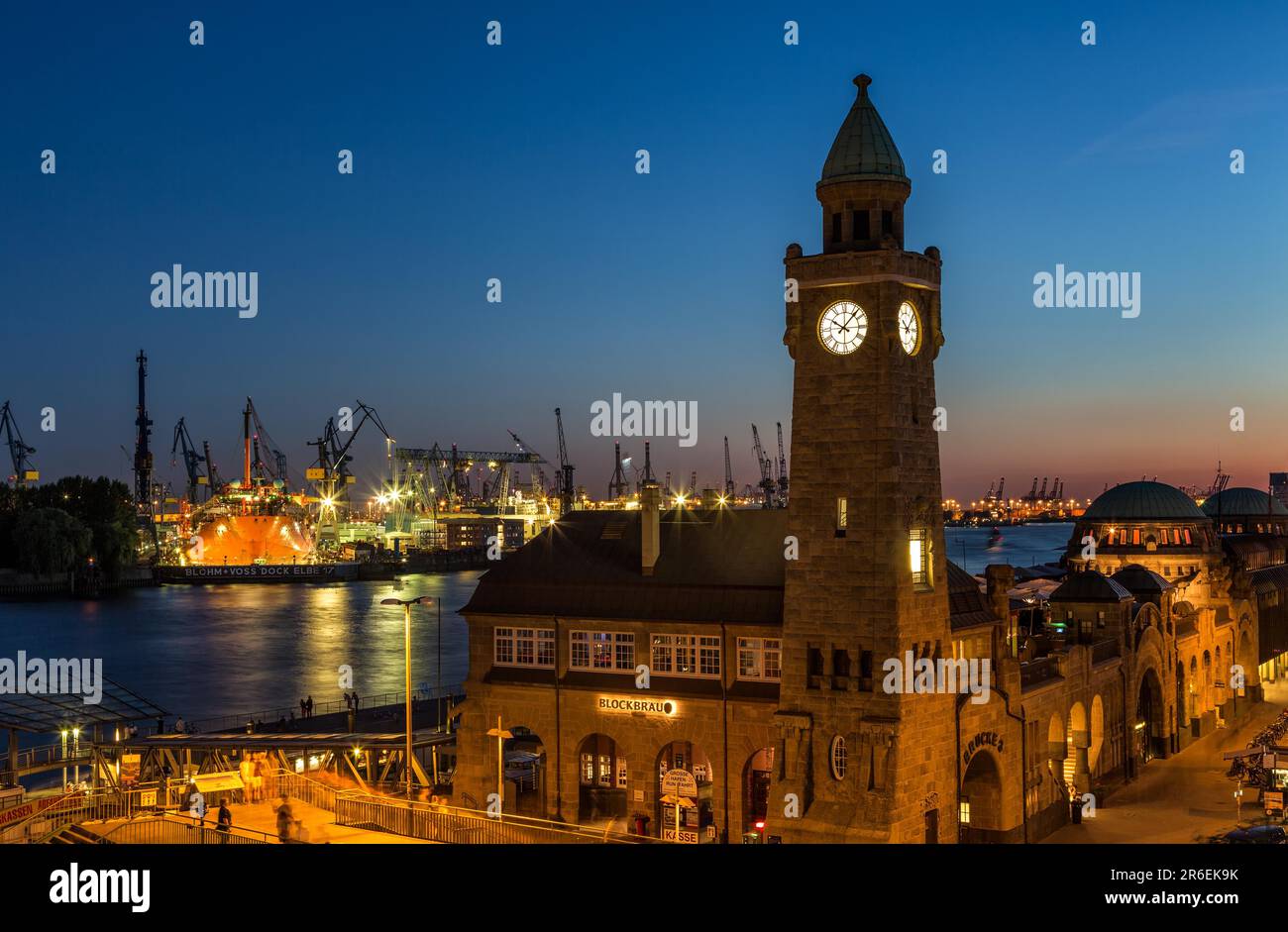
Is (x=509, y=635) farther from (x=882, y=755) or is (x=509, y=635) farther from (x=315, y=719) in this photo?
(x=315, y=719)

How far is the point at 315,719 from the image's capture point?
62.7 meters

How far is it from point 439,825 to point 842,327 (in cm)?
1830

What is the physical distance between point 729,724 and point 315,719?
27.9m

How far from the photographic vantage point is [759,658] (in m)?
42.3

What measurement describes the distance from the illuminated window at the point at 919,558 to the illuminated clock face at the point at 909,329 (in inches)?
216

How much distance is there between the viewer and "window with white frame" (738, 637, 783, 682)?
41969mm

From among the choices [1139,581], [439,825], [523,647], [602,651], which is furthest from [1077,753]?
[439,825]

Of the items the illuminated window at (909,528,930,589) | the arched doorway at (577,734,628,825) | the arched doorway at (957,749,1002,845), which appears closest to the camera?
the illuminated window at (909,528,930,589)

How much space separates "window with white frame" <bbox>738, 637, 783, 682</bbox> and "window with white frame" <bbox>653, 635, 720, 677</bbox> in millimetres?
872

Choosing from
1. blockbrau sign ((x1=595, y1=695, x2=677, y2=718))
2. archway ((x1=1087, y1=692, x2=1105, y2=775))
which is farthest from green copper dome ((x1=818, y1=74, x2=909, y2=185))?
archway ((x1=1087, y1=692, x2=1105, y2=775))

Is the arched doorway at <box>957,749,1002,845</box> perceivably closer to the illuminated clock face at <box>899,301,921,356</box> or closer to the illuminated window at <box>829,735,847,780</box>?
the illuminated window at <box>829,735,847,780</box>
